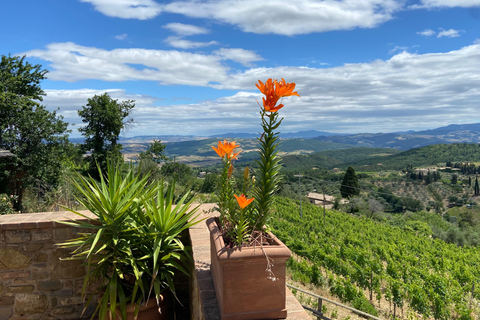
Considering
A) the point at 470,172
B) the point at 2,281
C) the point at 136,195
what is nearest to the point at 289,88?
the point at 136,195

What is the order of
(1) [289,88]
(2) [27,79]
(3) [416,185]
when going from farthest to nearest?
1. (3) [416,185]
2. (2) [27,79]
3. (1) [289,88]

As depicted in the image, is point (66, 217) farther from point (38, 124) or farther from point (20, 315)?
point (38, 124)

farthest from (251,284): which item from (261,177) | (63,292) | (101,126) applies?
(101,126)

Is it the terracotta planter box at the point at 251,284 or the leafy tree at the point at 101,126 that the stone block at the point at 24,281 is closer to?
the terracotta planter box at the point at 251,284

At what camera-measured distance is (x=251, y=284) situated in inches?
65.7

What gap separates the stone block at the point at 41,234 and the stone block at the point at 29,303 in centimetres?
65

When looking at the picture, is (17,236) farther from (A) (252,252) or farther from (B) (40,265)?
(A) (252,252)

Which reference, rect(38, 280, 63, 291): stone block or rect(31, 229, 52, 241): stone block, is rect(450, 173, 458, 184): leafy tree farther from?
rect(31, 229, 52, 241): stone block

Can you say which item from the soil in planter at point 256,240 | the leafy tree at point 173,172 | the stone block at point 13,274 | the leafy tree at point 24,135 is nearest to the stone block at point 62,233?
the stone block at point 13,274

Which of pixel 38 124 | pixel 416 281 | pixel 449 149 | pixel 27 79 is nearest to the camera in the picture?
pixel 416 281

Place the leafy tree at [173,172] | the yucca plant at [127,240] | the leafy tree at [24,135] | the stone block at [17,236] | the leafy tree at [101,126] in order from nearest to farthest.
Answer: the yucca plant at [127,240]
the stone block at [17,236]
the leafy tree at [173,172]
the leafy tree at [24,135]
the leafy tree at [101,126]

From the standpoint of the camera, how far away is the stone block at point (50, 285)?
3.44 m

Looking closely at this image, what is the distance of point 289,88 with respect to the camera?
5.99ft

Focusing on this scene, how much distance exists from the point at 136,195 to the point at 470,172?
85.8 m
